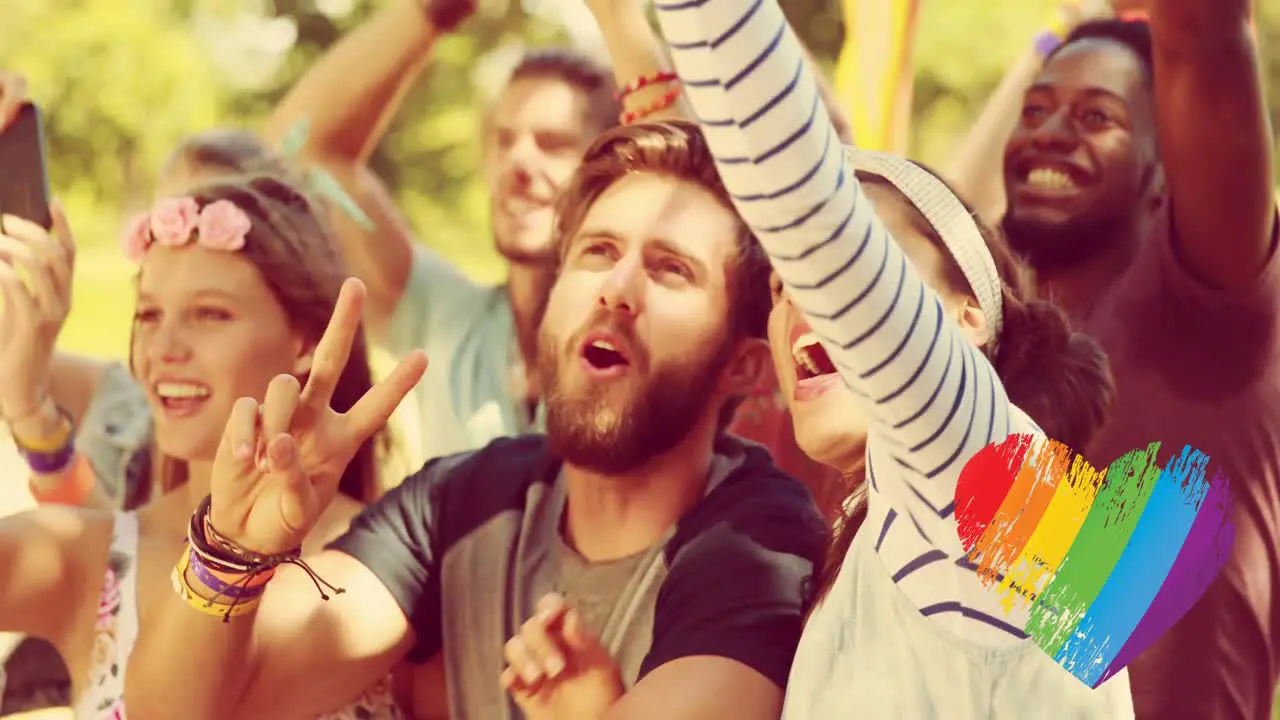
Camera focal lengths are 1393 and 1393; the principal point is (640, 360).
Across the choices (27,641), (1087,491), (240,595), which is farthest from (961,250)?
(27,641)

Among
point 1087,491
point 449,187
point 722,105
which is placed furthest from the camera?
point 449,187

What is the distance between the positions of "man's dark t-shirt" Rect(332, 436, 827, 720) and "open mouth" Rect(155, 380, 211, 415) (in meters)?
0.25

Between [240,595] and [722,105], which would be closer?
[722,105]

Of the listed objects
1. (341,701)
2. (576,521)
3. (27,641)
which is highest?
(576,521)

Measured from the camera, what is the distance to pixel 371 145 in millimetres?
2172

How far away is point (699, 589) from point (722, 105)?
44 cm

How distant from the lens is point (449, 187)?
3766 millimetres

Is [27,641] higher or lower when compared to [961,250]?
lower

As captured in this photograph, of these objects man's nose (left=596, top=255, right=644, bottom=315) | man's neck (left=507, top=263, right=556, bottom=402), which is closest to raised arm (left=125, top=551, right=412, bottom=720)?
man's nose (left=596, top=255, right=644, bottom=315)

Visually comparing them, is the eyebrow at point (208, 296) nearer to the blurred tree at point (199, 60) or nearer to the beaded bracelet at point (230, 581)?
the beaded bracelet at point (230, 581)

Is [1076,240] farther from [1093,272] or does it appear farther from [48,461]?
[48,461]

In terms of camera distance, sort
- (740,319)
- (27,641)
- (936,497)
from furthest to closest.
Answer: (27,641) → (740,319) → (936,497)

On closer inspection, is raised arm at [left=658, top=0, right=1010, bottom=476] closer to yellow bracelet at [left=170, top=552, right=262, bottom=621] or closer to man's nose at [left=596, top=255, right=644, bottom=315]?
man's nose at [left=596, top=255, right=644, bottom=315]

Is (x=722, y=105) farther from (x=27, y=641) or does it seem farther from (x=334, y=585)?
(x=27, y=641)
